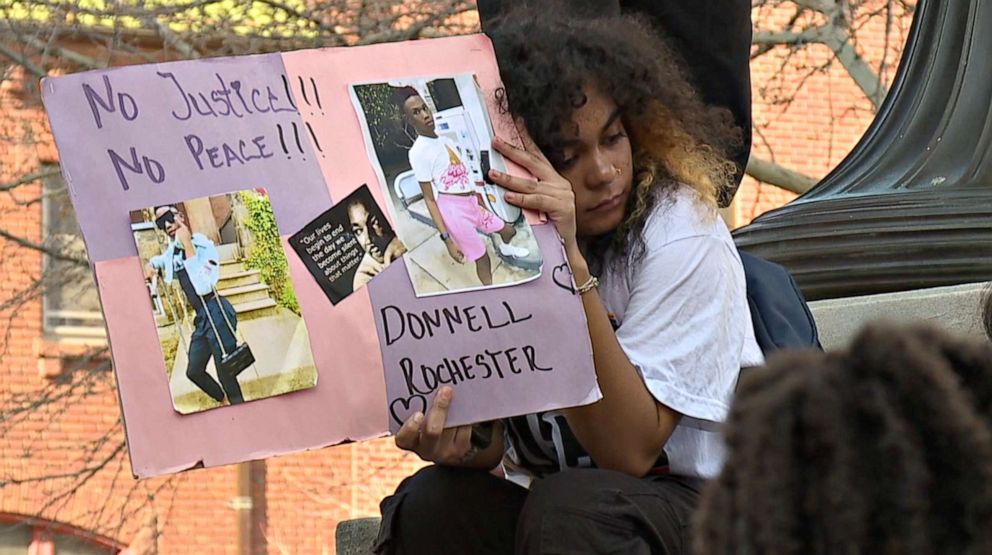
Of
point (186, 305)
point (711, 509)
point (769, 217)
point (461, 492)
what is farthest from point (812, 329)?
point (711, 509)

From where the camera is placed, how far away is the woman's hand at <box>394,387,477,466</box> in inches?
89.7

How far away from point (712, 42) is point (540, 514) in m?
1.25

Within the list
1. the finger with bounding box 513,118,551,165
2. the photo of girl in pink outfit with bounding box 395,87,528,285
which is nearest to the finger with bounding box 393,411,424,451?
the photo of girl in pink outfit with bounding box 395,87,528,285

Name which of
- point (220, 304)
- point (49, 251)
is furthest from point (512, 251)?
point (49, 251)

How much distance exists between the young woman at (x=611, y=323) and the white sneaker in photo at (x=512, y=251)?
0.07 meters

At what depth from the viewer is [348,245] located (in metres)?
2.28

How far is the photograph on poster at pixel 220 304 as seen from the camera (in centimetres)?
218

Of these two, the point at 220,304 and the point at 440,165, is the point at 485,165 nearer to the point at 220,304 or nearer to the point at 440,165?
the point at 440,165

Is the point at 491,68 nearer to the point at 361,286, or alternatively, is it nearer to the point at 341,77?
the point at 341,77

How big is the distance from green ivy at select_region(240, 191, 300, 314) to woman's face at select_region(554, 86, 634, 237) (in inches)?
18.5

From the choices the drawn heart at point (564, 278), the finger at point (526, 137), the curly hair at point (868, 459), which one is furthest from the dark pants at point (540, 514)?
the curly hair at point (868, 459)

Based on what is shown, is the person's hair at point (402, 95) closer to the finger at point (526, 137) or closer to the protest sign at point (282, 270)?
the protest sign at point (282, 270)

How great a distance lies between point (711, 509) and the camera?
0.89 m

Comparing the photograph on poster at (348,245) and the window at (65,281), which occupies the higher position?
the window at (65,281)
